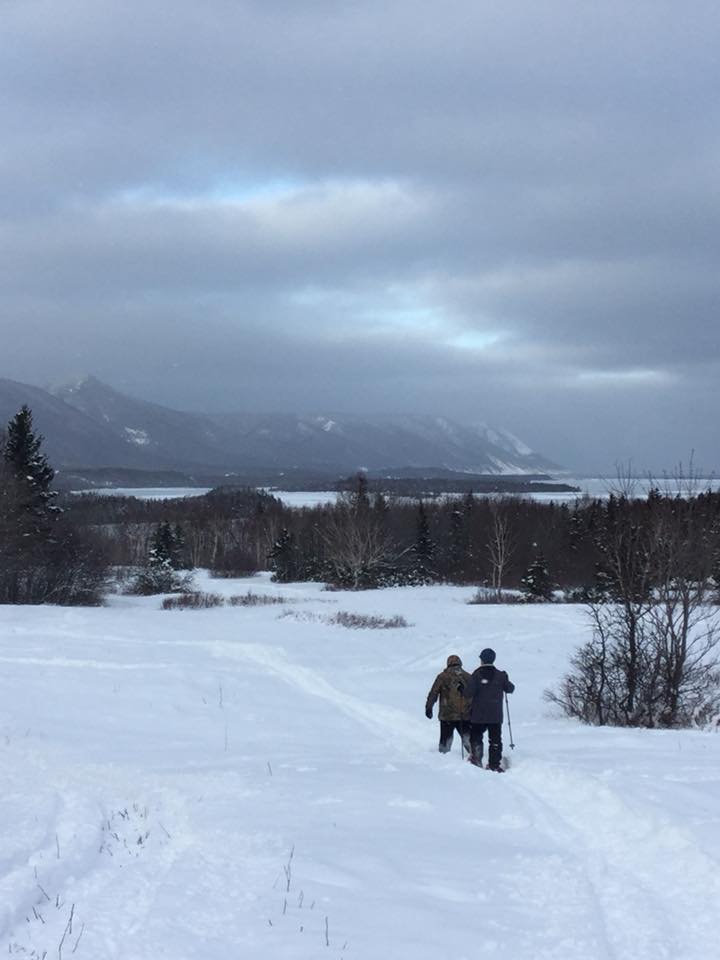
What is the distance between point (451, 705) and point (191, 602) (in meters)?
33.4

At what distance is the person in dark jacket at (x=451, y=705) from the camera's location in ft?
41.2

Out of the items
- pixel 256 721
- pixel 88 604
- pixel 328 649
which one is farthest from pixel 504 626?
pixel 88 604

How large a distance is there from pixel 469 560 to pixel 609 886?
73385 mm

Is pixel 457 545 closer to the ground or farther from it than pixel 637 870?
farther from it

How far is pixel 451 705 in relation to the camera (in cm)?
1260

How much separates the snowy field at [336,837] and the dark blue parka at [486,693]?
0.68 m

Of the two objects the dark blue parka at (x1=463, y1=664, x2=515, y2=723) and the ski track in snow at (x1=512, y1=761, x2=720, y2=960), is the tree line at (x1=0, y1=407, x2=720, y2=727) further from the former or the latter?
the ski track in snow at (x1=512, y1=761, x2=720, y2=960)

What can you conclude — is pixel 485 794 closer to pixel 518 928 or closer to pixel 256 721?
pixel 518 928

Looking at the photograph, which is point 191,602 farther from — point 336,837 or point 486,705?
point 336,837

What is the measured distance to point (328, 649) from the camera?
2772 cm

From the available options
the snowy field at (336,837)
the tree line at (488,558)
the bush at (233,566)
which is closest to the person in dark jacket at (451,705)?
the snowy field at (336,837)

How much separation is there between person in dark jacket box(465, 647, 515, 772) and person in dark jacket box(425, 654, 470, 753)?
25cm

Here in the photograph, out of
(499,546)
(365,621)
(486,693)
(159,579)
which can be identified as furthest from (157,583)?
(486,693)

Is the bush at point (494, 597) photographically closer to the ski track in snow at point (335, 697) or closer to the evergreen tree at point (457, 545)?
the evergreen tree at point (457, 545)
